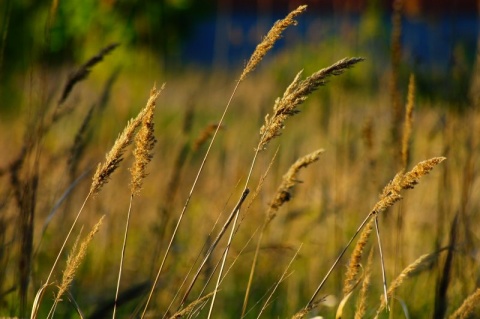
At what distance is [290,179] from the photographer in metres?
1.35

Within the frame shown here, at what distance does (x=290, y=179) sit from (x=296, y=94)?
0.22m

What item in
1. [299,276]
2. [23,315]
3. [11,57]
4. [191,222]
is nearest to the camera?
[23,315]

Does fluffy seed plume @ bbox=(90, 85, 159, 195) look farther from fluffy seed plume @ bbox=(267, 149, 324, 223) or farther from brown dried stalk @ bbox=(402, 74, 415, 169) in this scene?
brown dried stalk @ bbox=(402, 74, 415, 169)

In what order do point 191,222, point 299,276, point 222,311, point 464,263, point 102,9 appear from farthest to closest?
point 102,9 → point 191,222 → point 299,276 → point 222,311 → point 464,263

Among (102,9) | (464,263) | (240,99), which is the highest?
(102,9)

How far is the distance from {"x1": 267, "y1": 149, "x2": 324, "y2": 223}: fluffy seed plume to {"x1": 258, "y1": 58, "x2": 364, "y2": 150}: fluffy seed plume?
13 centimetres

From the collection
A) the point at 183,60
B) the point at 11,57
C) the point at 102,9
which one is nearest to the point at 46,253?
the point at 102,9

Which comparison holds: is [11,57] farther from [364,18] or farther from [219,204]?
[364,18]

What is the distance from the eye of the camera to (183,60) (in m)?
14.1

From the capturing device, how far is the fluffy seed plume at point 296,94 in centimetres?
116

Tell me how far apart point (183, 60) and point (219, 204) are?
1072 cm

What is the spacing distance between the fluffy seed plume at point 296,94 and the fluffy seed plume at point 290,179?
13 centimetres

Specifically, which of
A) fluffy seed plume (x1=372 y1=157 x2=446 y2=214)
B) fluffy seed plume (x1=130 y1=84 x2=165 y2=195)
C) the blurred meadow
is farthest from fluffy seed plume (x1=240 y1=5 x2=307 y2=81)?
fluffy seed plume (x1=372 y1=157 x2=446 y2=214)

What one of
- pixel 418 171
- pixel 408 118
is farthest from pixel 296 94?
pixel 408 118
